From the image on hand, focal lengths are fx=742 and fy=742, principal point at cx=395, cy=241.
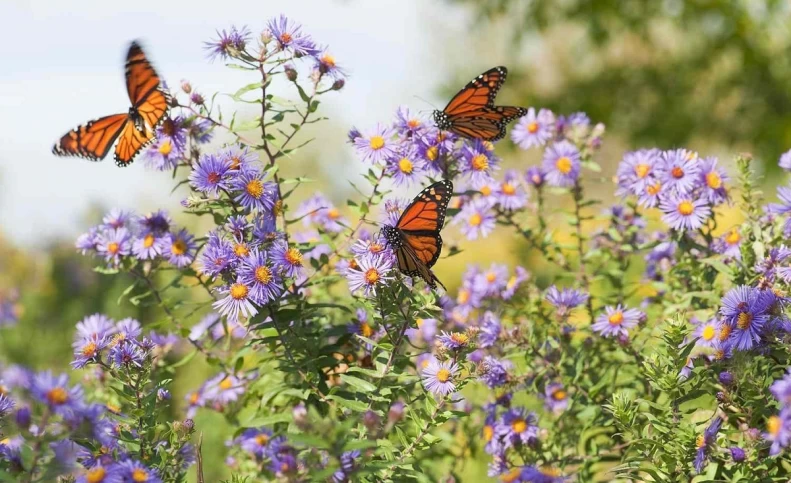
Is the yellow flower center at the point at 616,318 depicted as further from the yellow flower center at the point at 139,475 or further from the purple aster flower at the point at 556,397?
the yellow flower center at the point at 139,475

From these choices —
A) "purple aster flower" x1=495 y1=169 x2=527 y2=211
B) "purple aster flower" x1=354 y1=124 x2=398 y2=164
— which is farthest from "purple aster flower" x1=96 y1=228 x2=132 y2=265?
"purple aster flower" x1=495 y1=169 x2=527 y2=211

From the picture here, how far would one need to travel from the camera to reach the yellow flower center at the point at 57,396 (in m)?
1.54

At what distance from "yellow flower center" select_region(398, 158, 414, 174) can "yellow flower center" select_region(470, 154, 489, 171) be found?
0.26 m

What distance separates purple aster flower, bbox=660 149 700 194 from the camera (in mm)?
2691

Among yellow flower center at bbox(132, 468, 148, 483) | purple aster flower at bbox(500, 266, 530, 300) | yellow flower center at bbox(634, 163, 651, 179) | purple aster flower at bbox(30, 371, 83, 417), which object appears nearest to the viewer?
purple aster flower at bbox(30, 371, 83, 417)

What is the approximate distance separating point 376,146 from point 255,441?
1184 millimetres

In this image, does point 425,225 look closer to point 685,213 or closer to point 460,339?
point 460,339

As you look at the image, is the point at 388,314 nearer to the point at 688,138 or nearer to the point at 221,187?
the point at 221,187

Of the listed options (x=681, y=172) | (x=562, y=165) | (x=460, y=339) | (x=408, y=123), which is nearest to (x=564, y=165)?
(x=562, y=165)

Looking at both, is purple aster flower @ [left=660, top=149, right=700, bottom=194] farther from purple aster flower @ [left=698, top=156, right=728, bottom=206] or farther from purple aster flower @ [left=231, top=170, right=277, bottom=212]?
purple aster flower @ [left=231, top=170, right=277, bottom=212]

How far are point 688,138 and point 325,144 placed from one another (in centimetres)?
1301

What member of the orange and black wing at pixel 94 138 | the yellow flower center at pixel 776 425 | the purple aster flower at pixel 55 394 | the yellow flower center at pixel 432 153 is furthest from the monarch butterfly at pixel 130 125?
the yellow flower center at pixel 776 425

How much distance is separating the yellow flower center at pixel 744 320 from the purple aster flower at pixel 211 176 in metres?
1.54

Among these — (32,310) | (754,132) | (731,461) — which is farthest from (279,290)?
(754,132)
